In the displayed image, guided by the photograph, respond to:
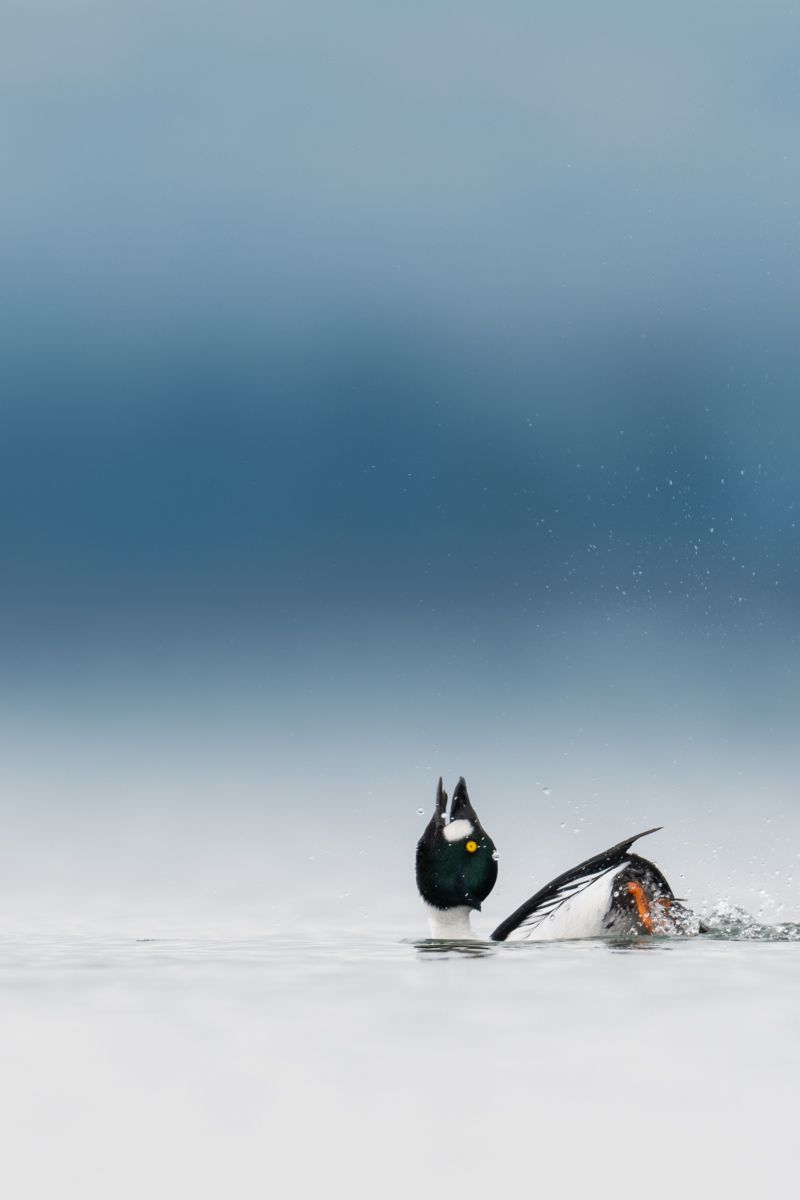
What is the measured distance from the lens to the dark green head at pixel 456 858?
35.8 feet

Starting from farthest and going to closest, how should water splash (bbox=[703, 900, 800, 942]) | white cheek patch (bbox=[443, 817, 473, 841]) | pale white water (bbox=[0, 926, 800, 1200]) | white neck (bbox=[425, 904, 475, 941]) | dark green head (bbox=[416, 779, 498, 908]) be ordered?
white cheek patch (bbox=[443, 817, 473, 841])
dark green head (bbox=[416, 779, 498, 908])
white neck (bbox=[425, 904, 475, 941])
water splash (bbox=[703, 900, 800, 942])
pale white water (bbox=[0, 926, 800, 1200])

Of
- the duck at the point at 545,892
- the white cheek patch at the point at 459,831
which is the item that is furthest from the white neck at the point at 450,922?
the white cheek patch at the point at 459,831

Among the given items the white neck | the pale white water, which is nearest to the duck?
the white neck

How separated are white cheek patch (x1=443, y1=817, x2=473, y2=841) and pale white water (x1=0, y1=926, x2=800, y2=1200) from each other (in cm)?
297

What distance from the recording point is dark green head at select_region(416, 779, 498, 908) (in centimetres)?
1091

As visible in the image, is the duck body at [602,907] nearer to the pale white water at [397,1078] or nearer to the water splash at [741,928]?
the water splash at [741,928]

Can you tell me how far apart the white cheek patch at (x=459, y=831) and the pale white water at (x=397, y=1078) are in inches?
117

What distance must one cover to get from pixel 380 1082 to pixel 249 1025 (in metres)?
1.37

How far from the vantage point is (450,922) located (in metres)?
10.8

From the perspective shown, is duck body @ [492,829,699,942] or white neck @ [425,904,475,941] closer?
duck body @ [492,829,699,942]

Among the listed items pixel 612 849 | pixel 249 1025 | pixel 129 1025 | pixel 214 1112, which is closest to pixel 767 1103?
pixel 214 1112

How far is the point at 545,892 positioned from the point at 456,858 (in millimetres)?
942

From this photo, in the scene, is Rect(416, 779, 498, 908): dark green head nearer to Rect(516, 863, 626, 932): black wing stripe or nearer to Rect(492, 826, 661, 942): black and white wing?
Rect(492, 826, 661, 942): black and white wing

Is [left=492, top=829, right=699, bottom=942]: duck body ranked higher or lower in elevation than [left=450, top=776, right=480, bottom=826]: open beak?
lower
